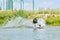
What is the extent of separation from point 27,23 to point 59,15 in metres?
23.1

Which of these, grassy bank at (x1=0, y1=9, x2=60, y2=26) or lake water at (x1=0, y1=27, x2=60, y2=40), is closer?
lake water at (x1=0, y1=27, x2=60, y2=40)

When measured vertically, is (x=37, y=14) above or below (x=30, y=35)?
below

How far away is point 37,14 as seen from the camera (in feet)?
222

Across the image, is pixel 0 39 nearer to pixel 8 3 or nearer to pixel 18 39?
pixel 18 39

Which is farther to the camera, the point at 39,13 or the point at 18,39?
the point at 39,13

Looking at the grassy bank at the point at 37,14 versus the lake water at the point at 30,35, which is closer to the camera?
the lake water at the point at 30,35

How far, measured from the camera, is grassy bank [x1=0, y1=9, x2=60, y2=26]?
60.5m

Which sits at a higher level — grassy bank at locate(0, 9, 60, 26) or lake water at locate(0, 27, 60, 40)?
lake water at locate(0, 27, 60, 40)

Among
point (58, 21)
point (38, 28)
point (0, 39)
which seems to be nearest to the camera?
point (0, 39)

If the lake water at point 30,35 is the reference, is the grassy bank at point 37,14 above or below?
below

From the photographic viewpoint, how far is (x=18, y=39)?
82.7 ft

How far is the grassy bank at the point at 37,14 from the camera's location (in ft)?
198

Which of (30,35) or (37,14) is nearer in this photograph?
(30,35)

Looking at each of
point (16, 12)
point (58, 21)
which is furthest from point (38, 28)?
point (16, 12)
